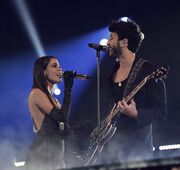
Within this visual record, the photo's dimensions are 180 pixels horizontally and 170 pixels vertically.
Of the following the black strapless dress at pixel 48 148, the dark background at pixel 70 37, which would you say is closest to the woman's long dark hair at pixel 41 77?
the black strapless dress at pixel 48 148

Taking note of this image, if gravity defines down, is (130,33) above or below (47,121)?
above

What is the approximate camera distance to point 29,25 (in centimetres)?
449

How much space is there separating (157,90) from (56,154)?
824 millimetres

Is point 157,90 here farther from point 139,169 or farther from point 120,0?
point 139,169

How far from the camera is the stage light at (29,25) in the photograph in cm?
442

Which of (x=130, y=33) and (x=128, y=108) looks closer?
(x=128, y=108)

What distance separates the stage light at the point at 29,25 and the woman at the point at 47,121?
1077 millimetres

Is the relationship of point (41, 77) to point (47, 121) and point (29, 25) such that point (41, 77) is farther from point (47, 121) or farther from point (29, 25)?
point (29, 25)

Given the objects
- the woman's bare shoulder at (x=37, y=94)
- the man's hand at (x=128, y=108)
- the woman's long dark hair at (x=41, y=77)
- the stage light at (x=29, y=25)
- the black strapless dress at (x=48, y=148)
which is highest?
the stage light at (x=29, y=25)

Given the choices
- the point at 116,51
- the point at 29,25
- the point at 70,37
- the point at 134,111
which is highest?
the point at 29,25

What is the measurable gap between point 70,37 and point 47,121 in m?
1.61

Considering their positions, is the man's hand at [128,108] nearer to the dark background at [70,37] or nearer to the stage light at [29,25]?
the dark background at [70,37]

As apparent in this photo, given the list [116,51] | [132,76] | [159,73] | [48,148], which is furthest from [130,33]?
[48,148]

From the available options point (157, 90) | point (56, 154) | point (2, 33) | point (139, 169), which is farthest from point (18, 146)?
point (139, 169)
